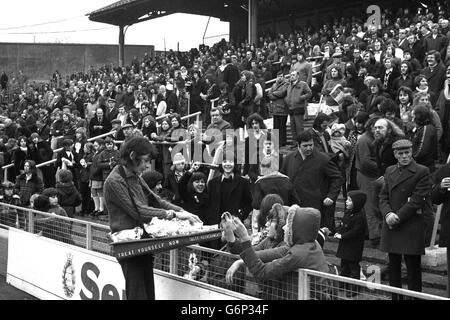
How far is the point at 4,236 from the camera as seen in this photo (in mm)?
9711

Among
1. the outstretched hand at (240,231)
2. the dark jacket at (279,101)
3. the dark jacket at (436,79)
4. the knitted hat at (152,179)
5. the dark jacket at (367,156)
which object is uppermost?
the dark jacket at (436,79)

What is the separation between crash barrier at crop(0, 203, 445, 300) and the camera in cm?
442

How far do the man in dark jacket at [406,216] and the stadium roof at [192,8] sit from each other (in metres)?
22.7

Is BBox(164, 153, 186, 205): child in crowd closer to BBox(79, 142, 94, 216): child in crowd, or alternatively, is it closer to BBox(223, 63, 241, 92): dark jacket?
BBox(79, 142, 94, 216): child in crowd

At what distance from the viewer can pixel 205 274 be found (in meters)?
5.81

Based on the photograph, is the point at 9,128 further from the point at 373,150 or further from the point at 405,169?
the point at 405,169

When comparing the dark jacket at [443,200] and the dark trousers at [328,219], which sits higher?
the dark jacket at [443,200]

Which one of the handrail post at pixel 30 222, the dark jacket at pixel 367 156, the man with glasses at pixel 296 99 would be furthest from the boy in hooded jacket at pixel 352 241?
the man with glasses at pixel 296 99

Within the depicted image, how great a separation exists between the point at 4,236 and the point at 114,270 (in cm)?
365

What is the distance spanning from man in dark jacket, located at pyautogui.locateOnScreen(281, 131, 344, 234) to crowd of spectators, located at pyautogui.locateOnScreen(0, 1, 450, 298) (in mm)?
17

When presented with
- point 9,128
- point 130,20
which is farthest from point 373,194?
point 130,20

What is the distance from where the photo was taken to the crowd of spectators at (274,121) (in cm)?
784

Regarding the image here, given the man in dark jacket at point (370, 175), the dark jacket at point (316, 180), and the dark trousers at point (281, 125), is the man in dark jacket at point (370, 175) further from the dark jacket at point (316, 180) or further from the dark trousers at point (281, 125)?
the dark trousers at point (281, 125)

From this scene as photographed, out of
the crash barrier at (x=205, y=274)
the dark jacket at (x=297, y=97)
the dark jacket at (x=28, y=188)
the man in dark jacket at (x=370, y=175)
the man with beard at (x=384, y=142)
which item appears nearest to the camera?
the crash barrier at (x=205, y=274)
